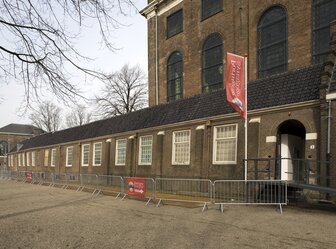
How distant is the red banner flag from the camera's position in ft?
49.5

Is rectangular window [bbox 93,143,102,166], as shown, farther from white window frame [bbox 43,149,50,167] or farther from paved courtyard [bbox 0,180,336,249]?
paved courtyard [bbox 0,180,336,249]

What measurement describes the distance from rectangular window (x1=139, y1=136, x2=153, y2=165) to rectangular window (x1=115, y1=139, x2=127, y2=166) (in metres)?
2.34

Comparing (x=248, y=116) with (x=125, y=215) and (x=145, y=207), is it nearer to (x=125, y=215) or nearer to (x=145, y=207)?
(x=145, y=207)

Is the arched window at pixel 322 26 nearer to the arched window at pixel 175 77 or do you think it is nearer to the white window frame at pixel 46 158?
the arched window at pixel 175 77

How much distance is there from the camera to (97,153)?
3067 centimetres

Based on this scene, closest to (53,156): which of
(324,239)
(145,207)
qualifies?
(145,207)

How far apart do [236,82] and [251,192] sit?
466cm

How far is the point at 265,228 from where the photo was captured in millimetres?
9625

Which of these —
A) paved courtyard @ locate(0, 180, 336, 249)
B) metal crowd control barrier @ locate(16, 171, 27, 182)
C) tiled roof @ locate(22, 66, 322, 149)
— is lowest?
metal crowd control barrier @ locate(16, 171, 27, 182)

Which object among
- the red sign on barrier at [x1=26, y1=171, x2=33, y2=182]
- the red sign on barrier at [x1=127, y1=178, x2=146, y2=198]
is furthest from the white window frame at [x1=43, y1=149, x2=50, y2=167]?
the red sign on barrier at [x1=127, y1=178, x2=146, y2=198]

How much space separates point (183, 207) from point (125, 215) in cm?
262

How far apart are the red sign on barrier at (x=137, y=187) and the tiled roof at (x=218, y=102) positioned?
5.41 m

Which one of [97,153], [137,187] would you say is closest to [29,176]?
[97,153]

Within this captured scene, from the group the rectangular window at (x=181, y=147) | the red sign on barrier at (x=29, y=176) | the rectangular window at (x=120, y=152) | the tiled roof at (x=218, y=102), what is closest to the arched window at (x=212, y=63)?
the tiled roof at (x=218, y=102)
